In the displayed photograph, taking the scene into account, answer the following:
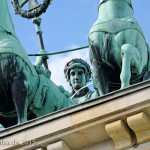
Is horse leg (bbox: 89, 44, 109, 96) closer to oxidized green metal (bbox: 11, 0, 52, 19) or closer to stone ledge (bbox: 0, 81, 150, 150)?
stone ledge (bbox: 0, 81, 150, 150)

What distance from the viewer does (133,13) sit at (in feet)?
42.8

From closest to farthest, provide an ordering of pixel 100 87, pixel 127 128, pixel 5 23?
1. pixel 127 128
2. pixel 100 87
3. pixel 5 23

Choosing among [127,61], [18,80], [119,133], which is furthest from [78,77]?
[119,133]

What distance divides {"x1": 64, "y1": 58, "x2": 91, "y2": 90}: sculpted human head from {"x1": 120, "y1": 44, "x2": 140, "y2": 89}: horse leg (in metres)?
2.54

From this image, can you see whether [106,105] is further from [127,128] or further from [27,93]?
[27,93]

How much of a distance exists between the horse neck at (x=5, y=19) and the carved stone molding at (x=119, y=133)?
266cm

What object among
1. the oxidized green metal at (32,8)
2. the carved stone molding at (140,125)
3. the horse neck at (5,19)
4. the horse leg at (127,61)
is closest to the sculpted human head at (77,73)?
the oxidized green metal at (32,8)

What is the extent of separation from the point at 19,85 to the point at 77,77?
2530 millimetres

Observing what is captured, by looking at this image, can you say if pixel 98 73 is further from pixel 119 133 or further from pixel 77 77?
pixel 77 77

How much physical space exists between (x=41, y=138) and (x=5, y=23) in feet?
7.98

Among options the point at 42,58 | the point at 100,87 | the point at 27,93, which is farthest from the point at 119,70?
the point at 42,58

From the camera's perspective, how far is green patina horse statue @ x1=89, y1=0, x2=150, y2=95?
12.3 m

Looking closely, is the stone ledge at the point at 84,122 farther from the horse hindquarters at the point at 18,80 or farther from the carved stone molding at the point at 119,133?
the horse hindquarters at the point at 18,80

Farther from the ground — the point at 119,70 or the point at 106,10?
the point at 106,10
